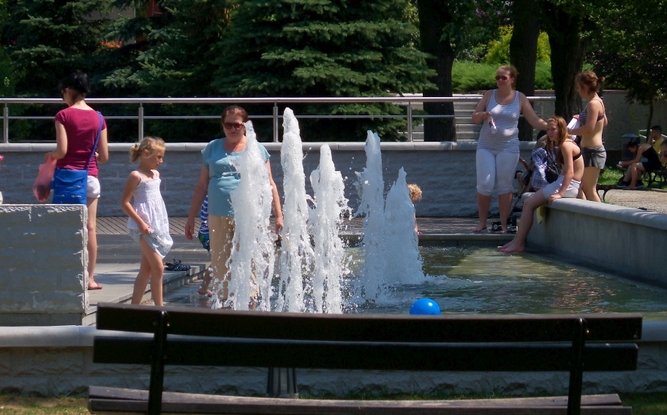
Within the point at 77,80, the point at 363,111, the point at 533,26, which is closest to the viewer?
the point at 77,80

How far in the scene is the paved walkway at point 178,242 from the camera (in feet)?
35.1

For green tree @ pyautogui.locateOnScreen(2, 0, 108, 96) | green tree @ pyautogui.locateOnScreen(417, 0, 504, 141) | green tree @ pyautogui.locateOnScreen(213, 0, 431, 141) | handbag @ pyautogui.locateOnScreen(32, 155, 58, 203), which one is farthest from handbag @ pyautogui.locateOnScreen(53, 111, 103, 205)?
green tree @ pyautogui.locateOnScreen(2, 0, 108, 96)

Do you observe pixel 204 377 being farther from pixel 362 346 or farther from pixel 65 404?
pixel 362 346

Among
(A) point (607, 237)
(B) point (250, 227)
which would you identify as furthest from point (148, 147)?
(A) point (607, 237)

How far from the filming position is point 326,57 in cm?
2158

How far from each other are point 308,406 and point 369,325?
1.72 ft

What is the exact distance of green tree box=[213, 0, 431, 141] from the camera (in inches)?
838

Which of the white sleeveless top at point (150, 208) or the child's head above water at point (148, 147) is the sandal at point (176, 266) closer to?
the white sleeveless top at point (150, 208)

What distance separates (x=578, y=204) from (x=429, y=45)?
38.2ft

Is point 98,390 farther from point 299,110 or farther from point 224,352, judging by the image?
point 299,110

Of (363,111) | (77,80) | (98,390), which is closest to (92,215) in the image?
(77,80)

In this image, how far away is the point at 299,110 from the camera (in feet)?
69.6

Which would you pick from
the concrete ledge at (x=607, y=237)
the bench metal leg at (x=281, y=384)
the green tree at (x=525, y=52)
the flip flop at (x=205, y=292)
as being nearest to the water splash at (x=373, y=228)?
the flip flop at (x=205, y=292)

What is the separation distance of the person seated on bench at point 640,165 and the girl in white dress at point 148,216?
1541 cm
